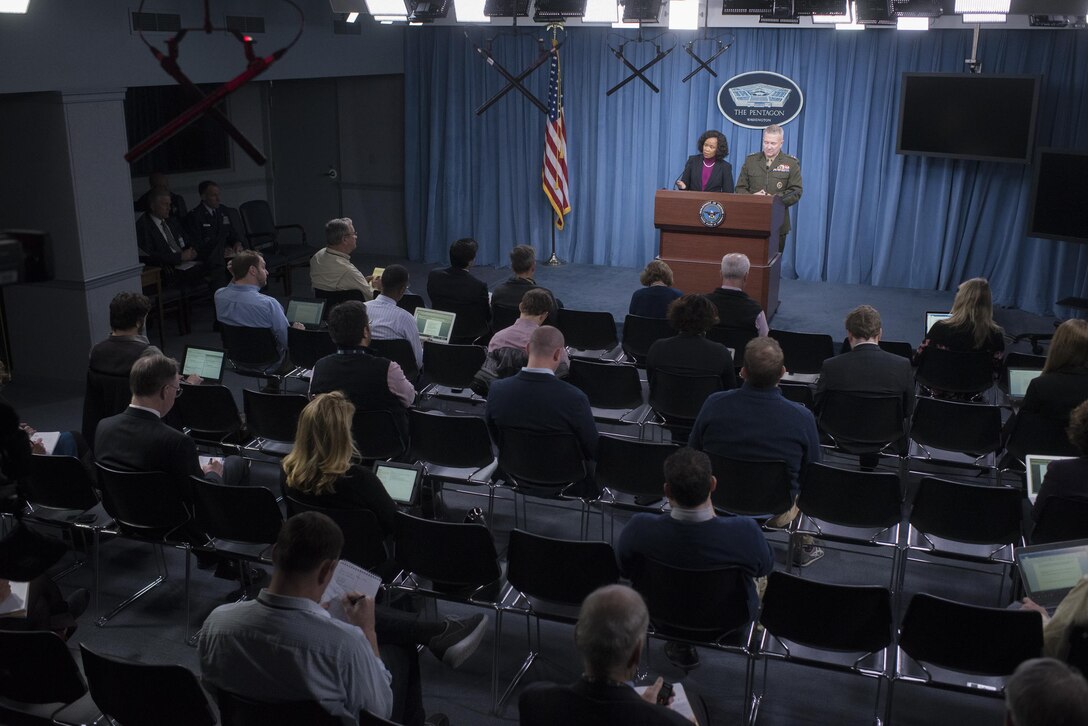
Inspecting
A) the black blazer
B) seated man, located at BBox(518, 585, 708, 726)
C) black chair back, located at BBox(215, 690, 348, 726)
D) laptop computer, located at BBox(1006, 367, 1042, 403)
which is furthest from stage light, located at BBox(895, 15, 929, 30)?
black chair back, located at BBox(215, 690, 348, 726)

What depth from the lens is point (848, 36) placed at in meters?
10.6

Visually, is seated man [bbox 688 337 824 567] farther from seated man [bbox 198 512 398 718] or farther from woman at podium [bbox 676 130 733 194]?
woman at podium [bbox 676 130 733 194]

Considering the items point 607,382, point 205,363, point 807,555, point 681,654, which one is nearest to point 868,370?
point 807,555

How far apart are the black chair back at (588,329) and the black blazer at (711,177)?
123 inches

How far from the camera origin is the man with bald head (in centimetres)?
487

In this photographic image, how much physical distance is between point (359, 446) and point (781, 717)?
2516mm

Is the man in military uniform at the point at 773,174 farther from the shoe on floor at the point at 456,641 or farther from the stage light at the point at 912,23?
the shoe on floor at the point at 456,641

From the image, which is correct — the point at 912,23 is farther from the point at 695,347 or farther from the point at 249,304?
the point at 249,304

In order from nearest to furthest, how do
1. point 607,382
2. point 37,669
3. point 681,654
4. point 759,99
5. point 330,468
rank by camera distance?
point 37,669
point 330,468
point 681,654
point 607,382
point 759,99

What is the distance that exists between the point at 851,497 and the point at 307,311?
443 cm

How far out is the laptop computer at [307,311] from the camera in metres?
7.44

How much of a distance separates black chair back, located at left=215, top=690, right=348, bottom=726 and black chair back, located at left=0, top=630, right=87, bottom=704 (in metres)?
0.77

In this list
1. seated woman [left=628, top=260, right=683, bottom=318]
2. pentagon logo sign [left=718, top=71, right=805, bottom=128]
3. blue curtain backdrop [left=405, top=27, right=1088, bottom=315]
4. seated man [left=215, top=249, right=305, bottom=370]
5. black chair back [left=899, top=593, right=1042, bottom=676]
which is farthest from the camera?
pentagon logo sign [left=718, top=71, right=805, bottom=128]

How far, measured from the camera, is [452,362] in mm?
6523
